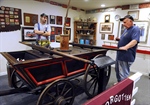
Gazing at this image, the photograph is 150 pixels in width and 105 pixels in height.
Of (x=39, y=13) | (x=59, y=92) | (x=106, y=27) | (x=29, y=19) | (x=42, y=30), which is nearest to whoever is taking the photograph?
(x=59, y=92)

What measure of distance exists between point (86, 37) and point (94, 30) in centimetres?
55

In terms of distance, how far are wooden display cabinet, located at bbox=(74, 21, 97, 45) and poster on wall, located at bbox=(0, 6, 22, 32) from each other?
7.75 ft

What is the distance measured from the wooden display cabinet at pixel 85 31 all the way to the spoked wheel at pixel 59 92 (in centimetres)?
358

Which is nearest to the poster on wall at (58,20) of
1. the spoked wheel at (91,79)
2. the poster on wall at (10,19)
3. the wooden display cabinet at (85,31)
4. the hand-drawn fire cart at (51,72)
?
the wooden display cabinet at (85,31)

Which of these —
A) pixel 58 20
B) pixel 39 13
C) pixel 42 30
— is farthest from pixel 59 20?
pixel 42 30

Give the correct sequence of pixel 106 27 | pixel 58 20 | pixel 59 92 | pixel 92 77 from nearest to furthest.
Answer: pixel 59 92
pixel 92 77
pixel 58 20
pixel 106 27

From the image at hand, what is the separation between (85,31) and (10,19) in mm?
3017

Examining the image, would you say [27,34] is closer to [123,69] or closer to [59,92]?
[59,92]

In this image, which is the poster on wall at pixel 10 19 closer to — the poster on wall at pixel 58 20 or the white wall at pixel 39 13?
the white wall at pixel 39 13

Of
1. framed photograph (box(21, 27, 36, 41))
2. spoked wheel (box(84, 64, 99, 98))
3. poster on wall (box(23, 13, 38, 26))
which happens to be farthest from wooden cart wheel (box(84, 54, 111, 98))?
poster on wall (box(23, 13, 38, 26))

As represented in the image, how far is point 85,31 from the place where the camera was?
5293 millimetres

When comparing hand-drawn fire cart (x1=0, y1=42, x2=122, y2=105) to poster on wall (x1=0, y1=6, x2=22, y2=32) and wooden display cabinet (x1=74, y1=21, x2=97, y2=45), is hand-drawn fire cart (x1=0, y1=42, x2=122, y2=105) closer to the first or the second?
poster on wall (x1=0, y1=6, x2=22, y2=32)

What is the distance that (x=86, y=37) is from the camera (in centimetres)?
550

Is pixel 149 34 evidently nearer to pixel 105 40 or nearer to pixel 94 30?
pixel 105 40
